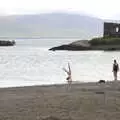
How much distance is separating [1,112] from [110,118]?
302 centimetres

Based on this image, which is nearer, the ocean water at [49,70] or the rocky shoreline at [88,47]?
the ocean water at [49,70]

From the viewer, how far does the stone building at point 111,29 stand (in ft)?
331

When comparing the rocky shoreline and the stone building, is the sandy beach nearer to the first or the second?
the rocky shoreline

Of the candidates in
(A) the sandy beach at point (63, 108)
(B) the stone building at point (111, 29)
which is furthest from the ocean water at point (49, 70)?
(B) the stone building at point (111, 29)

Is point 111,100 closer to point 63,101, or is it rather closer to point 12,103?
point 63,101

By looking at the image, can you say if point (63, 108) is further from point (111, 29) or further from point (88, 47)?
point (111, 29)

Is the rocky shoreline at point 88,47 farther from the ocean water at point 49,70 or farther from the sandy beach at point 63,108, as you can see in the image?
the sandy beach at point 63,108

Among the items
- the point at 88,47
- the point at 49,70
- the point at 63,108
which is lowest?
the point at 88,47

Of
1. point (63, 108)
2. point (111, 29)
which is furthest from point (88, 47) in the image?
point (63, 108)

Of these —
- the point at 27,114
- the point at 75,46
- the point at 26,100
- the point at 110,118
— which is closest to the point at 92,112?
the point at 110,118

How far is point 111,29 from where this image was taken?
336 feet

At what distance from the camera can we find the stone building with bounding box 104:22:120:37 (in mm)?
100825

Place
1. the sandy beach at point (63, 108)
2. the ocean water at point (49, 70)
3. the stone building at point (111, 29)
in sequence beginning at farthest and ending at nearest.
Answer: the stone building at point (111, 29), the ocean water at point (49, 70), the sandy beach at point (63, 108)

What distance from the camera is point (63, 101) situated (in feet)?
45.0
